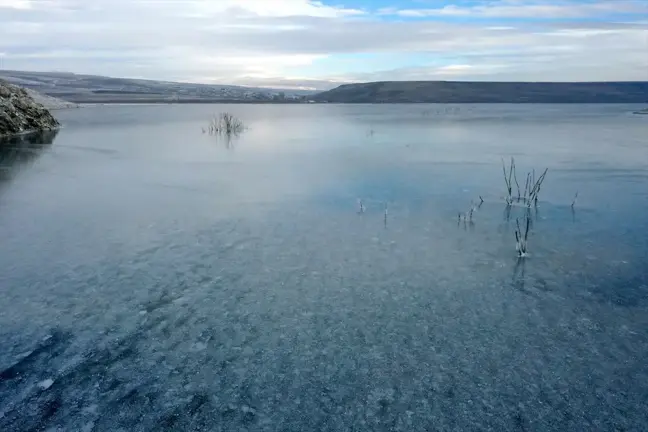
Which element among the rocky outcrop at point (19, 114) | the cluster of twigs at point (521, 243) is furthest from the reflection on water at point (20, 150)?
the cluster of twigs at point (521, 243)

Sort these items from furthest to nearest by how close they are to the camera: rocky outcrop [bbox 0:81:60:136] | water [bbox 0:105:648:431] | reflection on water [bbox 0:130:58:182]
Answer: rocky outcrop [bbox 0:81:60:136], reflection on water [bbox 0:130:58:182], water [bbox 0:105:648:431]

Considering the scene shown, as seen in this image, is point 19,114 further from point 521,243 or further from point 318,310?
point 521,243

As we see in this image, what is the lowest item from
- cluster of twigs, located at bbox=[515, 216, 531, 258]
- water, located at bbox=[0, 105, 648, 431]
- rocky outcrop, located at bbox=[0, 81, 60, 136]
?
water, located at bbox=[0, 105, 648, 431]

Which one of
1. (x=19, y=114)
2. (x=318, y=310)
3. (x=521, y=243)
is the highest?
(x=19, y=114)

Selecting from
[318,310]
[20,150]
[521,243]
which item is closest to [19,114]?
[20,150]

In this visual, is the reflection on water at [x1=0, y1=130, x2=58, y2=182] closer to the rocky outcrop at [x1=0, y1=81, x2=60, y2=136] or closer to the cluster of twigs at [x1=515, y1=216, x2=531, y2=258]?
the rocky outcrop at [x1=0, y1=81, x2=60, y2=136]

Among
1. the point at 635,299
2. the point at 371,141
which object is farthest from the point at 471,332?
the point at 371,141

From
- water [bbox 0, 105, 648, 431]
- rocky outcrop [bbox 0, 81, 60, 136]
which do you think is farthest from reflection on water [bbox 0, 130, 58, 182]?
water [bbox 0, 105, 648, 431]
